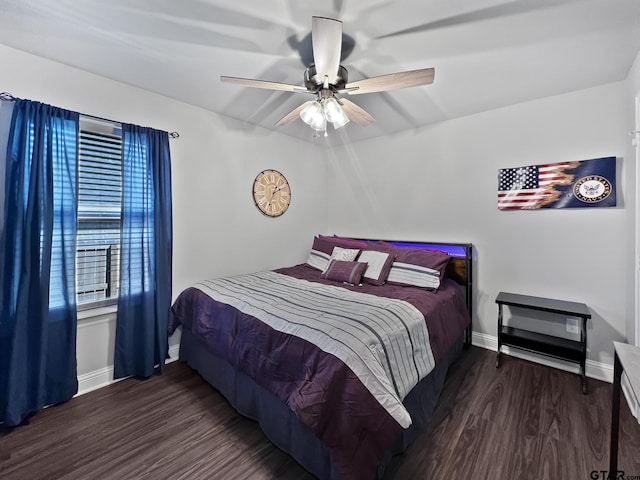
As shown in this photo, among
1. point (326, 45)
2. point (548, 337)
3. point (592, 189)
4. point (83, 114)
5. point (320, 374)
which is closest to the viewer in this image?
point (320, 374)

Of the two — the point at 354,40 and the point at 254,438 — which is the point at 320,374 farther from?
the point at 354,40

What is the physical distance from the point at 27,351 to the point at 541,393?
3.86 m

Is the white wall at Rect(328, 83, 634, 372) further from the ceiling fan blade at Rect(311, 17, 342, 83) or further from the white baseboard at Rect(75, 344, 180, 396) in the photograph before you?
the white baseboard at Rect(75, 344, 180, 396)

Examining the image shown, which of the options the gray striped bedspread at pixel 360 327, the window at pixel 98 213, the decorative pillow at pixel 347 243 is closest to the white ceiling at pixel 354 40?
the window at pixel 98 213

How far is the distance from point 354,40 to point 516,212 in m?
2.29

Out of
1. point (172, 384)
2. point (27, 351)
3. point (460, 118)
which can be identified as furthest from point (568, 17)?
point (27, 351)

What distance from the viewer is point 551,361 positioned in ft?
8.71

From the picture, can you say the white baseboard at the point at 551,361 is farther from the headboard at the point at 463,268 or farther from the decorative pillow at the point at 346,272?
the decorative pillow at the point at 346,272

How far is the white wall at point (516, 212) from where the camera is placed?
2406 mm

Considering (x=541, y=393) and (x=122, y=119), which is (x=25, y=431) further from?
(x=541, y=393)

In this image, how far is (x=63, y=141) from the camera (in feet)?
6.87

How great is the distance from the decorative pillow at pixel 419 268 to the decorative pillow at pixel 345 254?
1.51 feet

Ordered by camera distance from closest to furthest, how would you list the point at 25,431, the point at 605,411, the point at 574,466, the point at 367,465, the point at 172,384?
the point at 367,465, the point at 574,466, the point at 25,431, the point at 605,411, the point at 172,384

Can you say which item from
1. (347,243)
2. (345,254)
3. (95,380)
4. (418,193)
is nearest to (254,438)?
(95,380)
